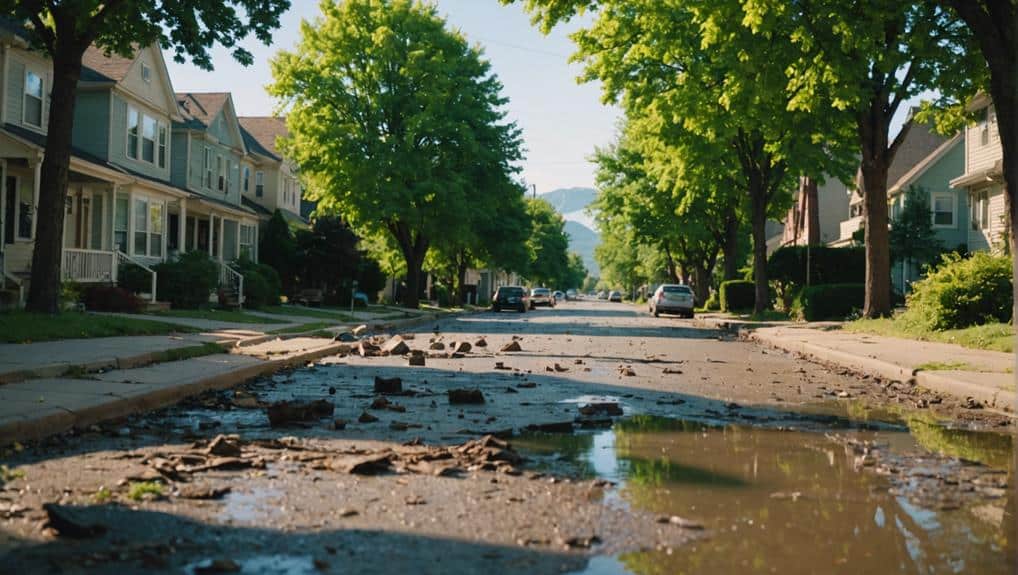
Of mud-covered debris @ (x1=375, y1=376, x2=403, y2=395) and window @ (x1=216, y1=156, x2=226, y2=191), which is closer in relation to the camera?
mud-covered debris @ (x1=375, y1=376, x2=403, y2=395)

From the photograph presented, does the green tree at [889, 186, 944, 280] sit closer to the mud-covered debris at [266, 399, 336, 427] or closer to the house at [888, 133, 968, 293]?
the house at [888, 133, 968, 293]

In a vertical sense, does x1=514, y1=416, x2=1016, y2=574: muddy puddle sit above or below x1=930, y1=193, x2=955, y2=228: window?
below

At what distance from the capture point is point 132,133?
33.9 m

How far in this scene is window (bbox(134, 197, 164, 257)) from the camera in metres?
33.4

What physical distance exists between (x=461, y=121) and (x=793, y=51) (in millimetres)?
25186

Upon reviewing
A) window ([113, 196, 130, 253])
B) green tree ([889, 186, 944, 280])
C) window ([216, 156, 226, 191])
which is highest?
window ([216, 156, 226, 191])

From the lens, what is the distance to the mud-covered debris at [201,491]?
17.7 ft

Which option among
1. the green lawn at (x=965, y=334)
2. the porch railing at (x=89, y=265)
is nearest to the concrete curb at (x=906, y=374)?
the green lawn at (x=965, y=334)

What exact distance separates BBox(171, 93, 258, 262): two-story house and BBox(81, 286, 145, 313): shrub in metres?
11.5

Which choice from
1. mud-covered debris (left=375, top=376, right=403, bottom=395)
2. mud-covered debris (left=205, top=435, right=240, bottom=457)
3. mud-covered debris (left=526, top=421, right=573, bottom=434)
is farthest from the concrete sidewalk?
mud-covered debris (left=205, top=435, right=240, bottom=457)

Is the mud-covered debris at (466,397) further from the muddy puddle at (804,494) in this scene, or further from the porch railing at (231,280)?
the porch railing at (231,280)

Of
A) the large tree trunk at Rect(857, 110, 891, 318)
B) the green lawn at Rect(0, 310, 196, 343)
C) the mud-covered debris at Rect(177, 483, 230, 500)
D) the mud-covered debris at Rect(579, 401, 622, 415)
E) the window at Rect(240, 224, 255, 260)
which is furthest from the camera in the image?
the window at Rect(240, 224, 255, 260)

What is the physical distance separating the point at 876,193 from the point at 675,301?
19.7 m

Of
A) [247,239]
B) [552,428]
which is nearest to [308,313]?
[247,239]
